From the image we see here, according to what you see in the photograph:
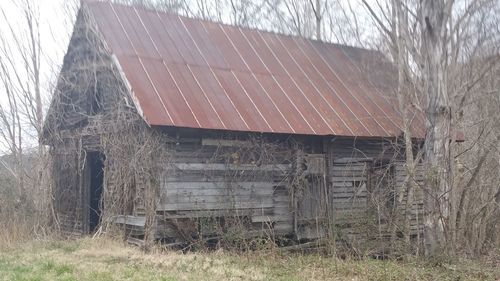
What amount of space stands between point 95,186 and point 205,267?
830 cm

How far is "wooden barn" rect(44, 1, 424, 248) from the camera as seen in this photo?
1240 cm

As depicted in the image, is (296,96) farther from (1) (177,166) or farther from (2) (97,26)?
(2) (97,26)

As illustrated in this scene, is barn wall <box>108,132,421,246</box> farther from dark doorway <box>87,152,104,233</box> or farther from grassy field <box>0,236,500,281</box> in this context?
dark doorway <box>87,152,104,233</box>

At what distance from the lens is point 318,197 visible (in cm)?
1444

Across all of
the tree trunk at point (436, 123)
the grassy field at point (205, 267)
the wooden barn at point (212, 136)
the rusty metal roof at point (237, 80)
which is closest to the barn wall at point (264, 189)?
the wooden barn at point (212, 136)

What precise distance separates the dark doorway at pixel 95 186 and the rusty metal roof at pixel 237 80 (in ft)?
12.1

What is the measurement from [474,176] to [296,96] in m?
4.86

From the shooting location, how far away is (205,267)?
9.11 m

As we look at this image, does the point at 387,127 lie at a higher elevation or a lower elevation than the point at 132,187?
higher

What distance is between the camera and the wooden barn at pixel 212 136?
40.7 ft

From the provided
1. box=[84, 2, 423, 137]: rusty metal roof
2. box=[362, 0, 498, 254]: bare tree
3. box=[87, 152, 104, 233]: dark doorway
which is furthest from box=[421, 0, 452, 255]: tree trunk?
box=[87, 152, 104, 233]: dark doorway

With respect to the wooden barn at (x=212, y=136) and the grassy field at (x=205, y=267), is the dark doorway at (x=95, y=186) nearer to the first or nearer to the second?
the wooden barn at (x=212, y=136)

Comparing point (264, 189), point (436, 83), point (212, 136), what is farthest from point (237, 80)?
point (436, 83)

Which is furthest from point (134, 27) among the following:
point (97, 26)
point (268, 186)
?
point (268, 186)
